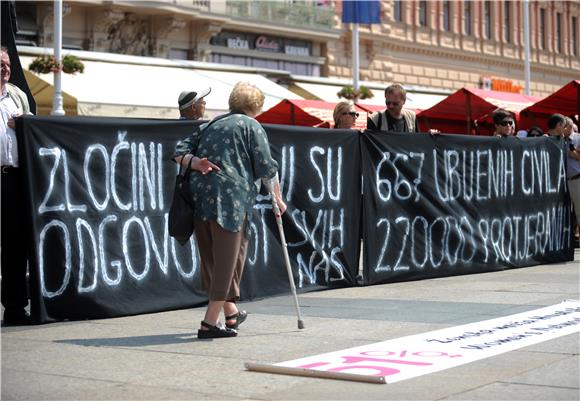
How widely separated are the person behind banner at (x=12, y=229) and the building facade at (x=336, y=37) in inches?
1015

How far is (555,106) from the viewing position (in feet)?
67.8

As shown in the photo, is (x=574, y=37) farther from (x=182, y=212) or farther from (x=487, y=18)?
(x=182, y=212)

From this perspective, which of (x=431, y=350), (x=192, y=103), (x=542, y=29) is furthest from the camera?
(x=542, y=29)

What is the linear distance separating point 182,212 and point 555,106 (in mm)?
14439

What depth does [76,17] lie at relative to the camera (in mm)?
34375

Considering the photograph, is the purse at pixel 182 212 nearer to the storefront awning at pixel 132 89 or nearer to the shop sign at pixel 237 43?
the storefront awning at pixel 132 89

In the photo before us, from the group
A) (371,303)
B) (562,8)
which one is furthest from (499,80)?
(371,303)

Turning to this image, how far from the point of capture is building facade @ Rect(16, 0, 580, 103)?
1362 inches

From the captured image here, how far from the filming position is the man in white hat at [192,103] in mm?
8438

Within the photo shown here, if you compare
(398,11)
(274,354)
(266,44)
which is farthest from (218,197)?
(398,11)

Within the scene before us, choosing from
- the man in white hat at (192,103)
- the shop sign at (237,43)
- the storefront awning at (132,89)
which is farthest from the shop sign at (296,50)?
the man in white hat at (192,103)

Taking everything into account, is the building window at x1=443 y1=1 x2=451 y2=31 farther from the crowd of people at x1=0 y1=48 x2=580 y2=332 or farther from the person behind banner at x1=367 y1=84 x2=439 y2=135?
the crowd of people at x1=0 y1=48 x2=580 y2=332

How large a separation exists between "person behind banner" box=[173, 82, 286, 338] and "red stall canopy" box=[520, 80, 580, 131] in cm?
1277

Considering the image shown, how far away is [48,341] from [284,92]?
21.0 metres
